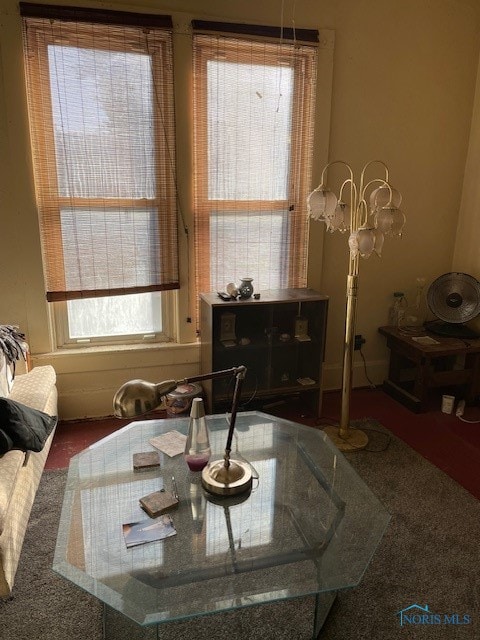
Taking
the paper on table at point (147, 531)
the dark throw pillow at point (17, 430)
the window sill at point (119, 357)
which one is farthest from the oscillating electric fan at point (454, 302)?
the dark throw pillow at point (17, 430)

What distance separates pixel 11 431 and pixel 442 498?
2.02 meters

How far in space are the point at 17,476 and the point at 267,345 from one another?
5.51 ft

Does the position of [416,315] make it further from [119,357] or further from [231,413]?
[231,413]

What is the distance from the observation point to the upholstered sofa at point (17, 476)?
1.68m

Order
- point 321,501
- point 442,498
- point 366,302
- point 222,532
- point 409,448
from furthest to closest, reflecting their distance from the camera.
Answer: point 366,302, point 409,448, point 442,498, point 321,501, point 222,532

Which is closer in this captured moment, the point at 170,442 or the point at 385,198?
the point at 170,442

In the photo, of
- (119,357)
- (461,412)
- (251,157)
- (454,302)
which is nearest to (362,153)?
(251,157)

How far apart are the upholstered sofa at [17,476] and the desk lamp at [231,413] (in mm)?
683

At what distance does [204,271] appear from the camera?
314cm

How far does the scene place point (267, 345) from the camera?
122 inches

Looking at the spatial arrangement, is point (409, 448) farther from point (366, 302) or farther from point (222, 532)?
point (222, 532)

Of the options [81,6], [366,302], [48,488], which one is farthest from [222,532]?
[81,6]

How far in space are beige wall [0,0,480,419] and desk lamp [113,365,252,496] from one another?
5.00 ft

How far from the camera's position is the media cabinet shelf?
300 cm
